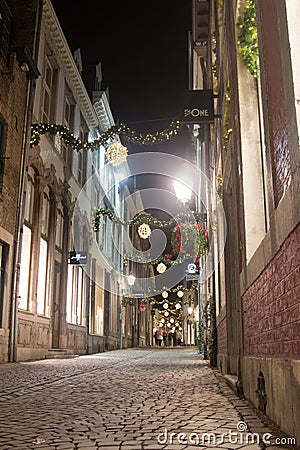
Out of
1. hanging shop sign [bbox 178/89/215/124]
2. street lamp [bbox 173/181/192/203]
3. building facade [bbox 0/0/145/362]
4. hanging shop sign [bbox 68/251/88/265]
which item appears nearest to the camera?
hanging shop sign [bbox 178/89/215/124]

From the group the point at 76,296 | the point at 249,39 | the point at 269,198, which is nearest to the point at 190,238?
the point at 76,296

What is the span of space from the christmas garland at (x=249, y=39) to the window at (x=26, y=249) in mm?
11071

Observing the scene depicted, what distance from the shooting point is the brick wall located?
2.75 metres

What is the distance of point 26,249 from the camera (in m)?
15.9

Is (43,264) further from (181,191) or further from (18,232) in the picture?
(181,191)

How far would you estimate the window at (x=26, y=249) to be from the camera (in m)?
15.5

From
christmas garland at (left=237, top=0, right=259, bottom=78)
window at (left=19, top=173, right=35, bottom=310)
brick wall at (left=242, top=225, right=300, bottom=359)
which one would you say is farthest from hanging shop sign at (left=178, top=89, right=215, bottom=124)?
window at (left=19, top=173, right=35, bottom=310)

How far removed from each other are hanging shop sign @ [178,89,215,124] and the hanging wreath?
20.3ft

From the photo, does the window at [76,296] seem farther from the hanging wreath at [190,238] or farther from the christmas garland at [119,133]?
the christmas garland at [119,133]

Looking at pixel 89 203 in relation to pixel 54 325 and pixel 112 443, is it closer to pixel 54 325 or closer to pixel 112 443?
pixel 54 325

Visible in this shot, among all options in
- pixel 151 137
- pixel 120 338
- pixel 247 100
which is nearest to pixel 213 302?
pixel 151 137

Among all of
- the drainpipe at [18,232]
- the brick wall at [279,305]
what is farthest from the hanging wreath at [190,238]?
the brick wall at [279,305]

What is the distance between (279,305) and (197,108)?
7008mm

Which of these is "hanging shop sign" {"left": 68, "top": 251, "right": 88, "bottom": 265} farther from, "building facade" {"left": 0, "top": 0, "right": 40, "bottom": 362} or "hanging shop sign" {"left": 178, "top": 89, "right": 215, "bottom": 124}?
"hanging shop sign" {"left": 178, "top": 89, "right": 215, "bottom": 124}
